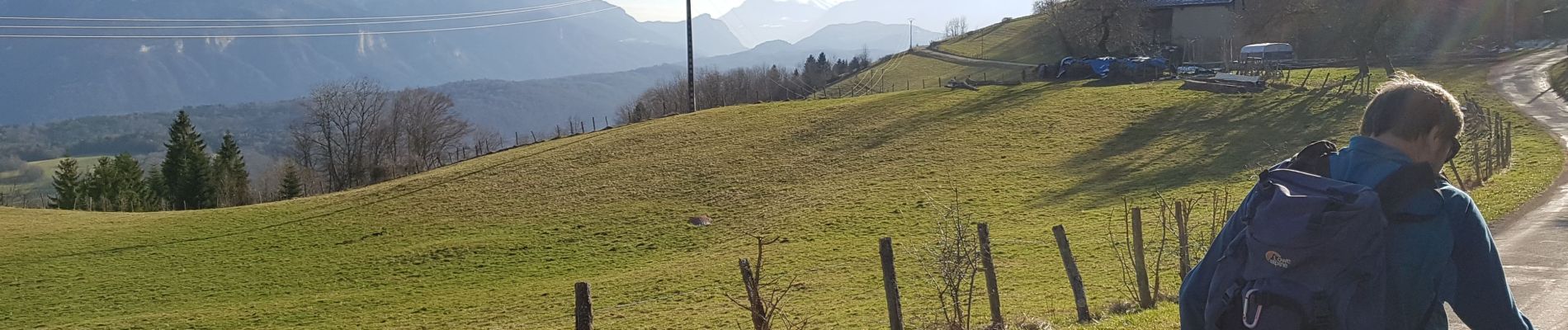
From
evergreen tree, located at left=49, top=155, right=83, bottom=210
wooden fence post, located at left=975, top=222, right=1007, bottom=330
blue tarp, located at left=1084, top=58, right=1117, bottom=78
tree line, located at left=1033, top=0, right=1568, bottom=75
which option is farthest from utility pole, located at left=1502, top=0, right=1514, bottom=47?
evergreen tree, located at left=49, top=155, right=83, bottom=210

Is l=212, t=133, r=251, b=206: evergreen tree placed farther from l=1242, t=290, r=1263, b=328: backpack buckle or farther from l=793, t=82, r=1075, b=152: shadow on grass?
l=1242, t=290, r=1263, b=328: backpack buckle

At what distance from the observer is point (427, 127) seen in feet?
349

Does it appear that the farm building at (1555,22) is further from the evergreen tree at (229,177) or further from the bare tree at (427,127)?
the evergreen tree at (229,177)

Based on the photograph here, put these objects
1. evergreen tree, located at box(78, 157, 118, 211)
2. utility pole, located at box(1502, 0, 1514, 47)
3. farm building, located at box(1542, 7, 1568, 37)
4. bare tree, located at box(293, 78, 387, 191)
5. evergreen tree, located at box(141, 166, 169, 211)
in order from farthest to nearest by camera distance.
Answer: bare tree, located at box(293, 78, 387, 191)
farm building, located at box(1542, 7, 1568, 37)
utility pole, located at box(1502, 0, 1514, 47)
evergreen tree, located at box(141, 166, 169, 211)
evergreen tree, located at box(78, 157, 118, 211)

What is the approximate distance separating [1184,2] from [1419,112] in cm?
9563

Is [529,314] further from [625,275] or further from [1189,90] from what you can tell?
[1189,90]

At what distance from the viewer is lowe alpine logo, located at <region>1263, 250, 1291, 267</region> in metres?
3.27

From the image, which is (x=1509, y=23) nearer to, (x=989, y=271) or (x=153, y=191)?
(x=989, y=271)

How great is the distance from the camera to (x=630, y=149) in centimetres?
5497

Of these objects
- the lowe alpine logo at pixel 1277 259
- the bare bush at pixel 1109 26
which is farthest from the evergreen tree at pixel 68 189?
the lowe alpine logo at pixel 1277 259

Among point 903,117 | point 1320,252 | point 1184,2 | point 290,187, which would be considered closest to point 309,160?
point 290,187

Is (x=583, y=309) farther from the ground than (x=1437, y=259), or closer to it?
closer to it

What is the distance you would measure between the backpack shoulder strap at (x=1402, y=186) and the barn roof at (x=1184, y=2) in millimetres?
93488

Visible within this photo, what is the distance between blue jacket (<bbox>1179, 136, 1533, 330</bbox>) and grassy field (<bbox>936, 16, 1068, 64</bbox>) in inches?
3686
